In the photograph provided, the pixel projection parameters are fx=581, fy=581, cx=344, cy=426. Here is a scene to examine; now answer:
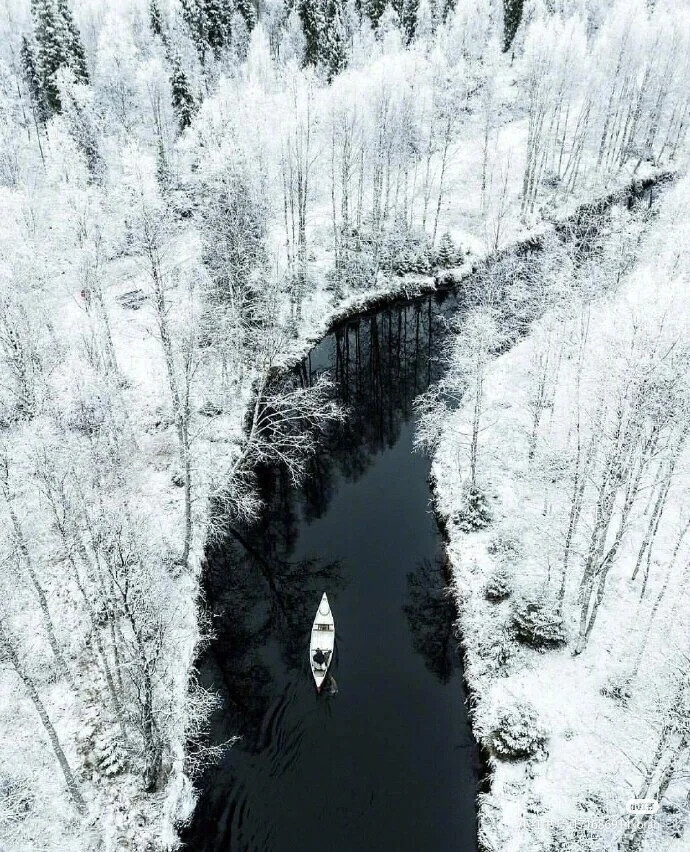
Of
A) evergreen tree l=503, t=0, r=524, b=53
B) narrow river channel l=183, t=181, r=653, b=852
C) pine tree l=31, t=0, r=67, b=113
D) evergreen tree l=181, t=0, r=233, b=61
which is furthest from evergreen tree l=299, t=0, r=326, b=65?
narrow river channel l=183, t=181, r=653, b=852

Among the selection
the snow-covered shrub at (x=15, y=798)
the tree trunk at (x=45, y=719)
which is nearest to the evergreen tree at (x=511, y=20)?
the tree trunk at (x=45, y=719)

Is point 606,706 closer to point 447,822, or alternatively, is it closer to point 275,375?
point 447,822

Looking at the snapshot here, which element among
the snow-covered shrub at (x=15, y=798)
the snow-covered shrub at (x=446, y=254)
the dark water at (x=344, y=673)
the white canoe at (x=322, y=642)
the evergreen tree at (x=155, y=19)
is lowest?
the dark water at (x=344, y=673)

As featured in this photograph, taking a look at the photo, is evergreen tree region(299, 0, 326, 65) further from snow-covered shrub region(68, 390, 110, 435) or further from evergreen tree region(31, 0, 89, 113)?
snow-covered shrub region(68, 390, 110, 435)

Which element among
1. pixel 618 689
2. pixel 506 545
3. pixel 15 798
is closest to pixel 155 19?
pixel 506 545

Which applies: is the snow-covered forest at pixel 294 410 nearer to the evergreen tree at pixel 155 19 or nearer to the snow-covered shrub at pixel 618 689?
the snow-covered shrub at pixel 618 689

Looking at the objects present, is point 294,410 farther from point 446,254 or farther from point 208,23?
point 208,23
